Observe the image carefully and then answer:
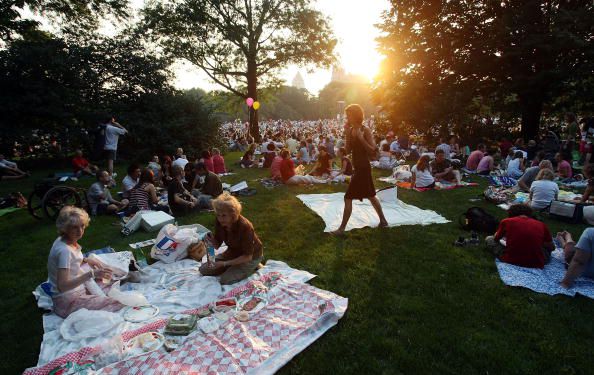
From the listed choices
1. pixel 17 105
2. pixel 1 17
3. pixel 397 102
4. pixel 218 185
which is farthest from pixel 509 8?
pixel 1 17

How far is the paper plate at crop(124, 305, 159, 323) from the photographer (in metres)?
3.59

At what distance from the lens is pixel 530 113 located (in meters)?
16.3

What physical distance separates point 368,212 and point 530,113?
13994 mm

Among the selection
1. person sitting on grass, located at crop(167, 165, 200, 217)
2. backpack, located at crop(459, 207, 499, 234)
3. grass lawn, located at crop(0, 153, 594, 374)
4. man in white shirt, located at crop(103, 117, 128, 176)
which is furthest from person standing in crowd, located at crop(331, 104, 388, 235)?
man in white shirt, located at crop(103, 117, 128, 176)

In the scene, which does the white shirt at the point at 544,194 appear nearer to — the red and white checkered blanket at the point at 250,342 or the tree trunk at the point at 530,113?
the red and white checkered blanket at the point at 250,342

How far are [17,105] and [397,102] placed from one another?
17.2m

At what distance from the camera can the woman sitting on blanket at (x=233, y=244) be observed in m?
4.00

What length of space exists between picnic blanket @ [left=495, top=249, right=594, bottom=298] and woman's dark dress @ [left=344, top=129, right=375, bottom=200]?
223 centimetres

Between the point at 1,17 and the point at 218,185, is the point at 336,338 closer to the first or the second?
the point at 218,185

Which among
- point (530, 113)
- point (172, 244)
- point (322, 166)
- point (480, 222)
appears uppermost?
point (530, 113)

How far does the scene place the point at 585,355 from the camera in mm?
3010

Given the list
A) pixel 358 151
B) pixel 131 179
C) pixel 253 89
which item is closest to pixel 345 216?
pixel 358 151

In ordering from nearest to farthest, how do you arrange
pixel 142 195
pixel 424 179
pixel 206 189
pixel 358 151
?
pixel 358 151
pixel 142 195
pixel 206 189
pixel 424 179

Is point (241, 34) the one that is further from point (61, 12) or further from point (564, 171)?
point (564, 171)
